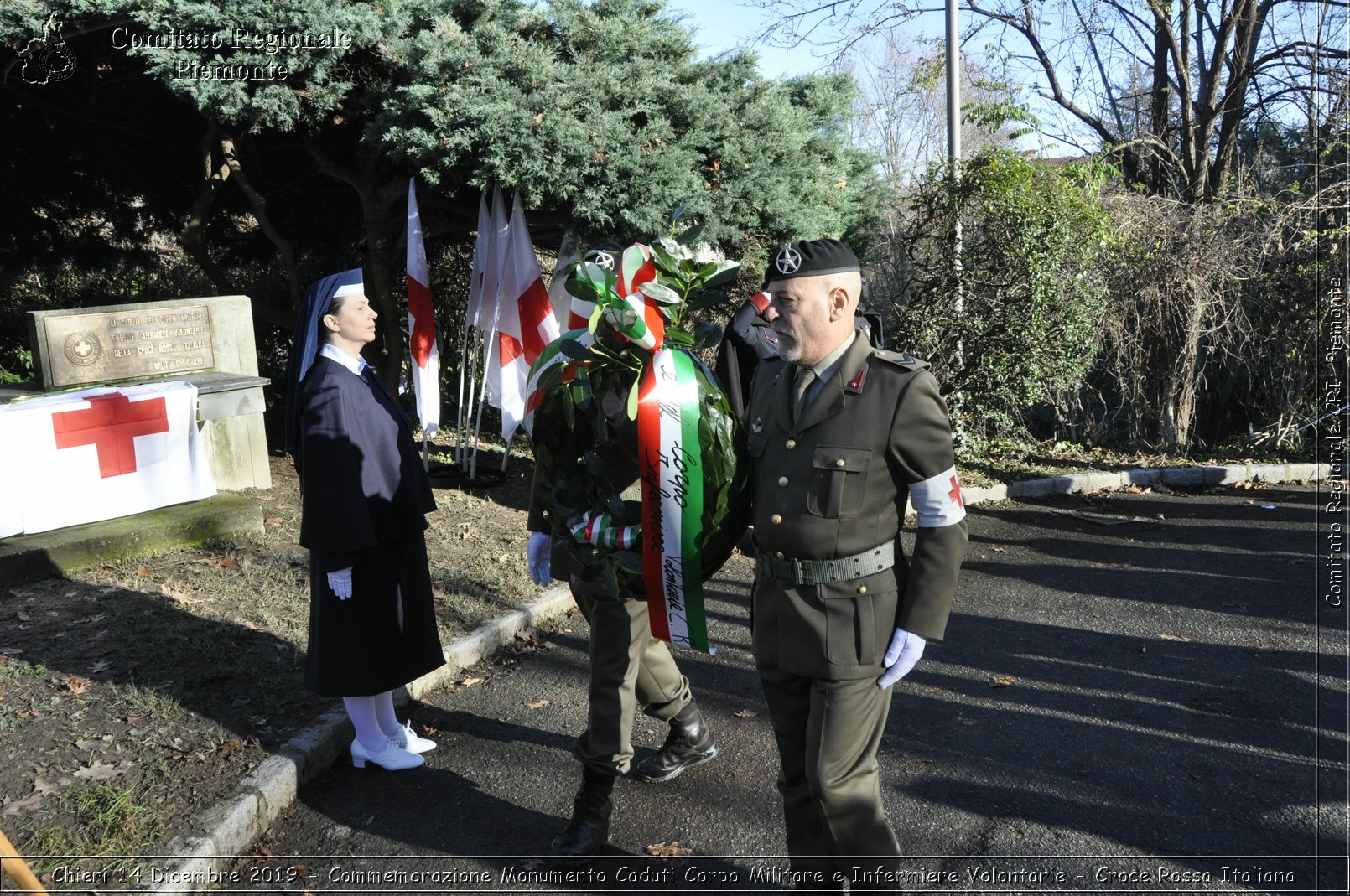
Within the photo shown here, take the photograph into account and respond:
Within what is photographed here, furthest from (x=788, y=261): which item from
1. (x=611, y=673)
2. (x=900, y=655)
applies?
(x=611, y=673)

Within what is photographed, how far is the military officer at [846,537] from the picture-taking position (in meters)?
2.82

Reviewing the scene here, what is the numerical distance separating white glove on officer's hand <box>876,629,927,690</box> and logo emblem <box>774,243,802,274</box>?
3.68 ft

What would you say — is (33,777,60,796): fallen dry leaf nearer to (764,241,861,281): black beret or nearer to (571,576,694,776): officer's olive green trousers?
(571,576,694,776): officer's olive green trousers

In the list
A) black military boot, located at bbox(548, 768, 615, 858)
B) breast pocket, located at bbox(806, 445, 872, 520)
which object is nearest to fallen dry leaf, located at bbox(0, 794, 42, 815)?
black military boot, located at bbox(548, 768, 615, 858)

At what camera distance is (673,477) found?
2984mm

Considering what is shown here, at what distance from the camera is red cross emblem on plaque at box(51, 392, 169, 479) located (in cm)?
672

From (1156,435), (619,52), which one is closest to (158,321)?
(619,52)

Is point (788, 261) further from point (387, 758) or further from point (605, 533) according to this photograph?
point (387, 758)

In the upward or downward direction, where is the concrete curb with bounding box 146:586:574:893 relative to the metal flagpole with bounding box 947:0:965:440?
downward

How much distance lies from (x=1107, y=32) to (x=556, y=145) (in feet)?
44.9

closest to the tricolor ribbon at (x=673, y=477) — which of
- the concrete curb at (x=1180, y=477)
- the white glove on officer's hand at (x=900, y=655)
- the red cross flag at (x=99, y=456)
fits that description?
the white glove on officer's hand at (x=900, y=655)

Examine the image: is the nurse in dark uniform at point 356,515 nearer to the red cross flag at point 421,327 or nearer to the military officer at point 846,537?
the military officer at point 846,537

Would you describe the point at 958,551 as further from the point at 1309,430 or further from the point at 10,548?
the point at 1309,430

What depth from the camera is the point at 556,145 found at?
782 cm
